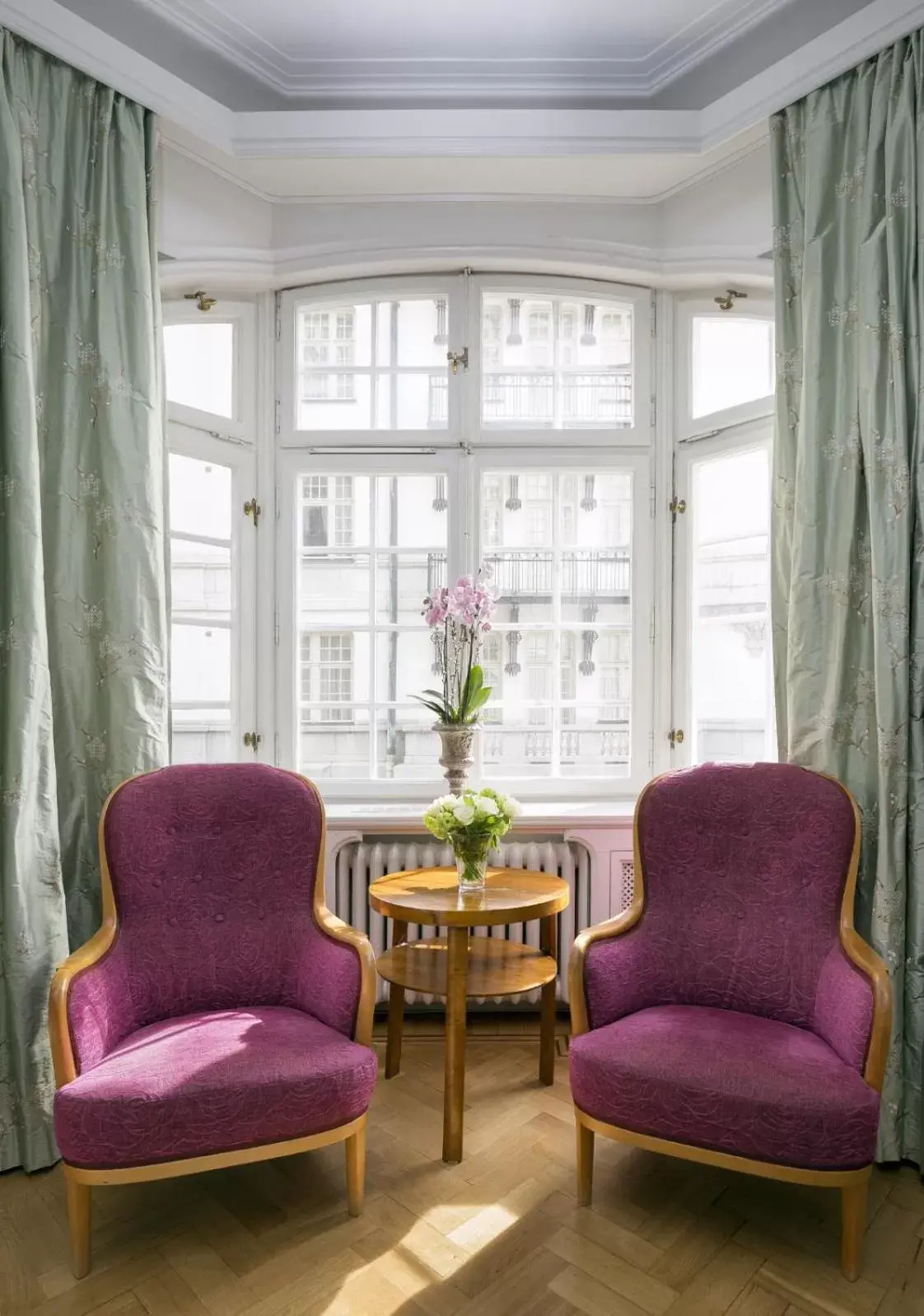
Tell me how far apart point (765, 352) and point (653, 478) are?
545 millimetres

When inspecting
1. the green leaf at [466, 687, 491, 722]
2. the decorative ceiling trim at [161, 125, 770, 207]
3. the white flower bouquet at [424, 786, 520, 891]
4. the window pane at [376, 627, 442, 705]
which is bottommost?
the white flower bouquet at [424, 786, 520, 891]

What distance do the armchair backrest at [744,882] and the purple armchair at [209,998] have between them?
32.1 inches

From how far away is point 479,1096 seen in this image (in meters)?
2.51

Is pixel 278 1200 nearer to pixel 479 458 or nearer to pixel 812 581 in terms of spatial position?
pixel 812 581

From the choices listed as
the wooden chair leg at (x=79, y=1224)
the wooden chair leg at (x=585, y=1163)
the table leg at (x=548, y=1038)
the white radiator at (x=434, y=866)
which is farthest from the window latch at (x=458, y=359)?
the wooden chair leg at (x=79, y=1224)

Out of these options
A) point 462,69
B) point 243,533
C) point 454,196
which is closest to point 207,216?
point 454,196

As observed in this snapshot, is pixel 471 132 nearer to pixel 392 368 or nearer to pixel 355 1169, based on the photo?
pixel 392 368

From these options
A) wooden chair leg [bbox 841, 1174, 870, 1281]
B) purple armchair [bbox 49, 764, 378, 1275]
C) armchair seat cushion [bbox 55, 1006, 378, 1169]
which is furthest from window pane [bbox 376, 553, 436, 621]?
wooden chair leg [bbox 841, 1174, 870, 1281]

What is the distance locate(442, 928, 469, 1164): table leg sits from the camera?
2176mm

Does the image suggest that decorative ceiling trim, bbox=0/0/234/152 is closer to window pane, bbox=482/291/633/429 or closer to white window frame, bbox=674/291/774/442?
window pane, bbox=482/291/633/429

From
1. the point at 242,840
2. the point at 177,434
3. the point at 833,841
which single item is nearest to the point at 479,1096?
the point at 242,840

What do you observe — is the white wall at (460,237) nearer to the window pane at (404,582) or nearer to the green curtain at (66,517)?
the green curtain at (66,517)

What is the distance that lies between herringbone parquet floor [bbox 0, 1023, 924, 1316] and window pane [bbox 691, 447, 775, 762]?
1320 mm

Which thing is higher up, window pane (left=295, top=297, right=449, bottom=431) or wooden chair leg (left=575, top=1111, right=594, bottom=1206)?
window pane (left=295, top=297, right=449, bottom=431)
